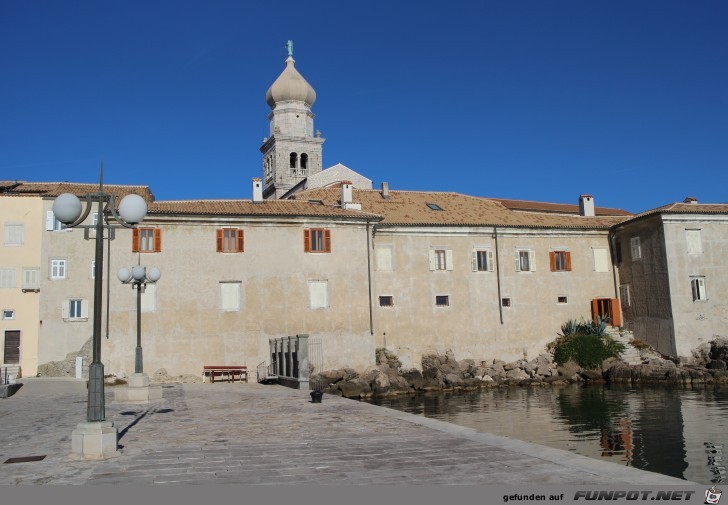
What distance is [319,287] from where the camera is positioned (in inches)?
1486

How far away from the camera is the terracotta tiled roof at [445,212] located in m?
43.2

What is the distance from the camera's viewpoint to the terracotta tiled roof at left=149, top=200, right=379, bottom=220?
36.7 metres

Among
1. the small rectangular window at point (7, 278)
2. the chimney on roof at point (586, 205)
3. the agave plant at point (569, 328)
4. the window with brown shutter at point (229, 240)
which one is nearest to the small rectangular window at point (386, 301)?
the window with brown shutter at point (229, 240)

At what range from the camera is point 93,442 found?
34.4 ft

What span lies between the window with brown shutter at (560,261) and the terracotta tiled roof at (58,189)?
24.8 metres

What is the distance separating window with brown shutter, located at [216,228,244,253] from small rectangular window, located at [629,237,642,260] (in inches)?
950

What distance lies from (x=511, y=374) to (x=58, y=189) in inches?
1091

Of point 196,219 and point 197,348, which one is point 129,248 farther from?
point 197,348

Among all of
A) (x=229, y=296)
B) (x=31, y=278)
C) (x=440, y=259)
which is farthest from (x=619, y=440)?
(x=31, y=278)

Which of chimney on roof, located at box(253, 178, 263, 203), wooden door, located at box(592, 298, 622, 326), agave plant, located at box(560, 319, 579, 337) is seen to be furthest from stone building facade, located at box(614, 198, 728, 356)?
chimney on roof, located at box(253, 178, 263, 203)

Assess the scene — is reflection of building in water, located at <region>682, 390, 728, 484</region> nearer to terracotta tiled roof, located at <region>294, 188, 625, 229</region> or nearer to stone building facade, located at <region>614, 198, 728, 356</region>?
stone building facade, located at <region>614, 198, 728, 356</region>

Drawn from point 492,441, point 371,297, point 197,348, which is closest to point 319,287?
point 371,297

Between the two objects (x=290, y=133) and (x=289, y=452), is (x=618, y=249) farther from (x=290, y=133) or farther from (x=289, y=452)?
(x=290, y=133)

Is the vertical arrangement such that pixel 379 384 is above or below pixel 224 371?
below
